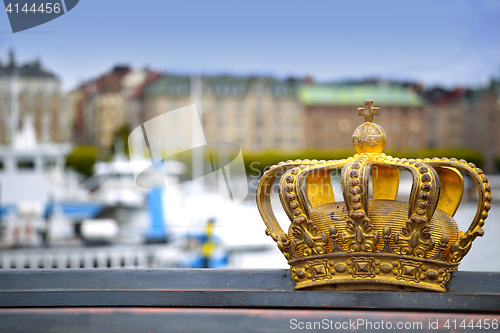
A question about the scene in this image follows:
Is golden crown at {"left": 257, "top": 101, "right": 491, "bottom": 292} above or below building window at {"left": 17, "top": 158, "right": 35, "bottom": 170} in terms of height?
above

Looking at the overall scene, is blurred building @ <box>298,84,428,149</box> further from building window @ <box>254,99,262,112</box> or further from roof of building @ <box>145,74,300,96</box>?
building window @ <box>254,99,262,112</box>

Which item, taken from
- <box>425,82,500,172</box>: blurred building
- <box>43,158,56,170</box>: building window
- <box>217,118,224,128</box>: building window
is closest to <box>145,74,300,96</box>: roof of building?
<box>217,118,224,128</box>: building window

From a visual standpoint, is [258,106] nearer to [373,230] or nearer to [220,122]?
[220,122]

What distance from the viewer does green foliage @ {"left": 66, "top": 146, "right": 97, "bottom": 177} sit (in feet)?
92.8

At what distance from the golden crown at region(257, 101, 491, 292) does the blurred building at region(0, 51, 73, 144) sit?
1875 cm

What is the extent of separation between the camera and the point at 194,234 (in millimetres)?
10367

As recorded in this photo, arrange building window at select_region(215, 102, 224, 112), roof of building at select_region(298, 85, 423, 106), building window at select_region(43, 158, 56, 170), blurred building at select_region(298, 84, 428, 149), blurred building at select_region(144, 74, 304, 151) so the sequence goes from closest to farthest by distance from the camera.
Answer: building window at select_region(43, 158, 56, 170) < roof of building at select_region(298, 85, 423, 106) < blurred building at select_region(298, 84, 428, 149) < blurred building at select_region(144, 74, 304, 151) < building window at select_region(215, 102, 224, 112)

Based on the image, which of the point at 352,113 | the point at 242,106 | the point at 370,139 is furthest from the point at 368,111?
the point at 242,106

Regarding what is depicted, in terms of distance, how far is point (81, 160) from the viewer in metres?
28.4

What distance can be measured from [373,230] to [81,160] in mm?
28740

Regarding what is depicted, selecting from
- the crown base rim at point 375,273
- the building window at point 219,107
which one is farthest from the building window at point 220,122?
the crown base rim at point 375,273

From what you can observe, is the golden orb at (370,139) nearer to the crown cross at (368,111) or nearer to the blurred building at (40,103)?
the crown cross at (368,111)

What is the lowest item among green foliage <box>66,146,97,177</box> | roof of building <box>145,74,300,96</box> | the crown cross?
green foliage <box>66,146,97,177</box>

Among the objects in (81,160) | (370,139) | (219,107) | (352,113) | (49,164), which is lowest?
(81,160)
